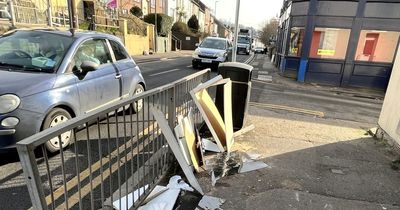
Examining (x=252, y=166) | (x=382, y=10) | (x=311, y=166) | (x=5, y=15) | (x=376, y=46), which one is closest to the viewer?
(x=252, y=166)

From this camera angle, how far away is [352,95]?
12.0m

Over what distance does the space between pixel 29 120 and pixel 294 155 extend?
3.94 meters

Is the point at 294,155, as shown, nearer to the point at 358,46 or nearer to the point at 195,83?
the point at 195,83

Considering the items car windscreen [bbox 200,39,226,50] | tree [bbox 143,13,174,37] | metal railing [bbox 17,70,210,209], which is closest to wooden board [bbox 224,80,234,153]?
metal railing [bbox 17,70,210,209]

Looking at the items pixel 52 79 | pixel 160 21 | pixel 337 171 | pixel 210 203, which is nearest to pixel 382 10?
pixel 337 171

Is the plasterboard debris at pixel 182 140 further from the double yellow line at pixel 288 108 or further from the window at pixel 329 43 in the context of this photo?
the window at pixel 329 43

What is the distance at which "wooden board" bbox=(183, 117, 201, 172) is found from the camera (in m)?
3.80

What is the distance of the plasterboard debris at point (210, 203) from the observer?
3.15m

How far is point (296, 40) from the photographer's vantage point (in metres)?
14.4

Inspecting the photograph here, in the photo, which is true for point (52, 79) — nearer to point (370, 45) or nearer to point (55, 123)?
point (55, 123)

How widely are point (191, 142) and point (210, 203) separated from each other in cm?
94

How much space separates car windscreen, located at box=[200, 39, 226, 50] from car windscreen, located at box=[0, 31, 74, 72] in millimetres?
12384

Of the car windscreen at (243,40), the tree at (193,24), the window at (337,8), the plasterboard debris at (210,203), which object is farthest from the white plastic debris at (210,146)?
the tree at (193,24)

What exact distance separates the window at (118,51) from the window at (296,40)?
10096 millimetres
